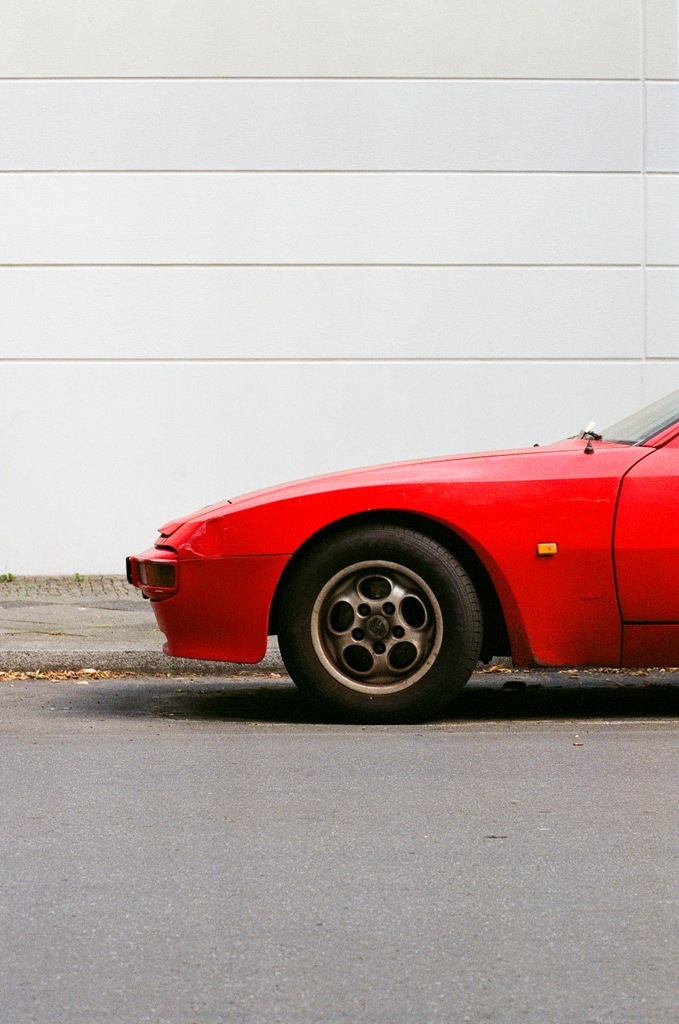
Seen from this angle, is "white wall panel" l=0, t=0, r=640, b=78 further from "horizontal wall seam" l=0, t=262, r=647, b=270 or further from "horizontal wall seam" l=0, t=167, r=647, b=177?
"horizontal wall seam" l=0, t=262, r=647, b=270

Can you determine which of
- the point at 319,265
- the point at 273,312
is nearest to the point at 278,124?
the point at 319,265

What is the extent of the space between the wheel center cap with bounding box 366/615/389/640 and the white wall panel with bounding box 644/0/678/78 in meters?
7.05

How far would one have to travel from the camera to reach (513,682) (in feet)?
21.9

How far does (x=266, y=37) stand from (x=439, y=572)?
6753 millimetres

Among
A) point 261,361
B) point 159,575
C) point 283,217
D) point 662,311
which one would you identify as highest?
point 283,217

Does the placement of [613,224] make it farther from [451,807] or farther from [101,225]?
[451,807]

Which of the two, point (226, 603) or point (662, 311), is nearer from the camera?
point (226, 603)

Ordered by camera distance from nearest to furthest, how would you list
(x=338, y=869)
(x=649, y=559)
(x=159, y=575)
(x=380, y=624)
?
(x=338, y=869), (x=649, y=559), (x=380, y=624), (x=159, y=575)

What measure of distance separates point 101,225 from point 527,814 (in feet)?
25.6

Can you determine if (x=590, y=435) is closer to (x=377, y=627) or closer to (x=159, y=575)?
(x=377, y=627)

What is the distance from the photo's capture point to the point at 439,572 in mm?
5422

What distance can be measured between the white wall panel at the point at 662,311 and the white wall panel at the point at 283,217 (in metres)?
0.65

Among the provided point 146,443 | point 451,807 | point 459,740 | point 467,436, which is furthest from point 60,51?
point 451,807

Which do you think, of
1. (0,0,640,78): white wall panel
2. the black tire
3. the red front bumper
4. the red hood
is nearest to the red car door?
the red hood
